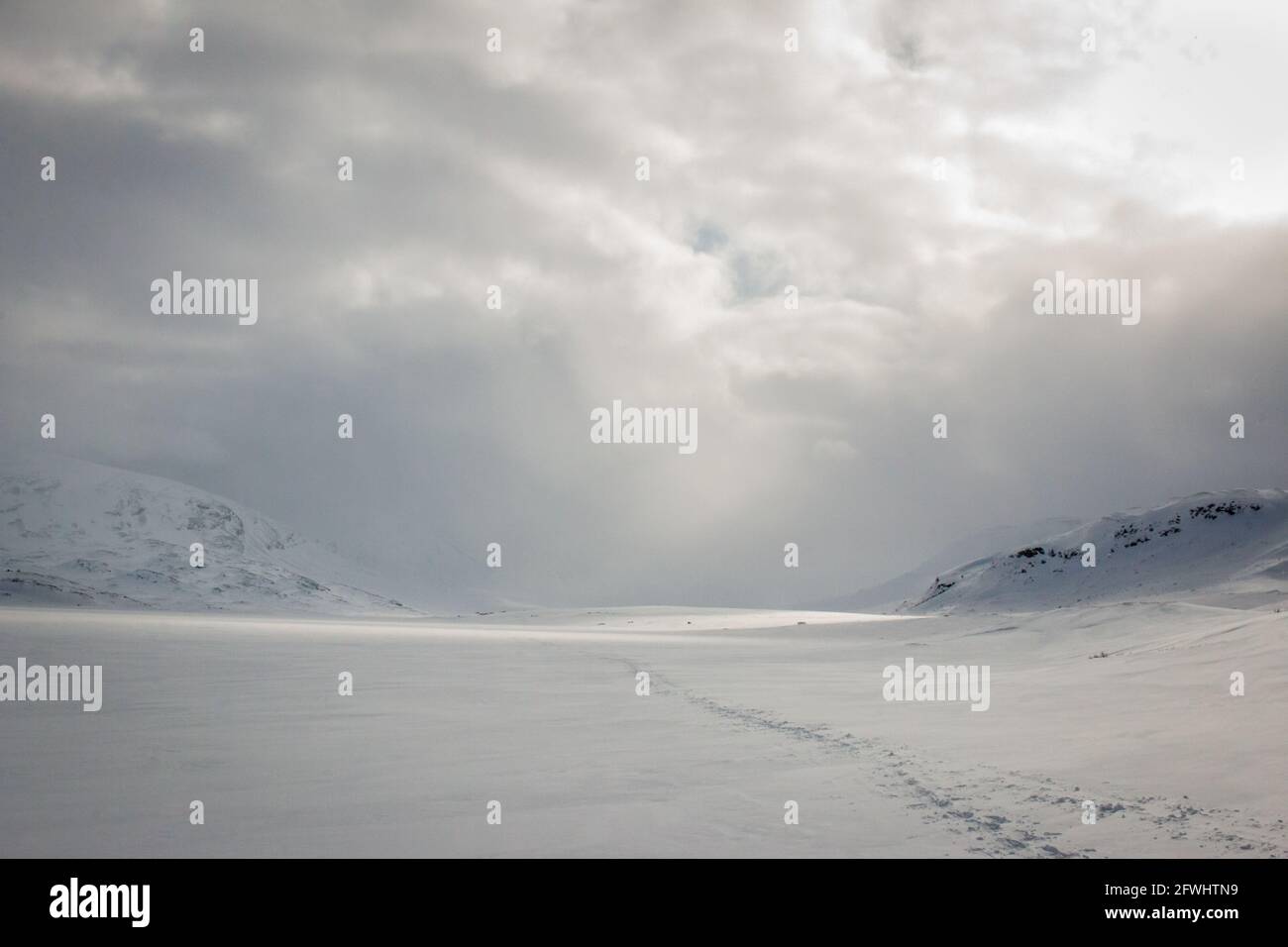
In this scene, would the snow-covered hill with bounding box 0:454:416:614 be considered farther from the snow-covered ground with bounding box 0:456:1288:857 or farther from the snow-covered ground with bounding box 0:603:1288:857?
the snow-covered ground with bounding box 0:603:1288:857

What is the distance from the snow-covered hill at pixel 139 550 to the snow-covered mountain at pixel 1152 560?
311 feet

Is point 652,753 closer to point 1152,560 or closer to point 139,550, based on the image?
Answer: point 1152,560

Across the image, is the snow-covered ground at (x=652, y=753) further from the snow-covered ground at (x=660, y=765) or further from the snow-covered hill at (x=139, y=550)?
the snow-covered hill at (x=139, y=550)

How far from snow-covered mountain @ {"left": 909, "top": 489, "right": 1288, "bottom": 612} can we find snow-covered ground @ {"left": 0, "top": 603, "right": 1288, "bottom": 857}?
47801 millimetres

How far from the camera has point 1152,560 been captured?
65.9 meters

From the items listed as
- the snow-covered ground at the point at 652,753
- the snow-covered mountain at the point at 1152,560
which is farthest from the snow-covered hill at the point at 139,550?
the snow-covered mountain at the point at 1152,560

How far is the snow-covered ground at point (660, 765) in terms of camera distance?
22.0 feet

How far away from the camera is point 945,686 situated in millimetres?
18172

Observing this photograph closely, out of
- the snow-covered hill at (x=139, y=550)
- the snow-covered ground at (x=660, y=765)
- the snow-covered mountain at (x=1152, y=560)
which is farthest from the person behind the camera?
the snow-covered hill at (x=139, y=550)

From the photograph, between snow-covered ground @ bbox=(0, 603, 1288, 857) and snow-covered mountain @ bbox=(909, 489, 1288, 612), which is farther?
snow-covered mountain @ bbox=(909, 489, 1288, 612)

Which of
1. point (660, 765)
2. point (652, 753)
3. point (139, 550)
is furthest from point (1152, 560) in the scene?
point (139, 550)

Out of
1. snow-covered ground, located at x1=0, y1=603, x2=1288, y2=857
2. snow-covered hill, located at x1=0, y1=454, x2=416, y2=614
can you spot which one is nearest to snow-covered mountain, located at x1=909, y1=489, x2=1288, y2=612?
snow-covered ground, located at x1=0, y1=603, x2=1288, y2=857

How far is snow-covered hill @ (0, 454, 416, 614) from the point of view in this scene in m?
108
